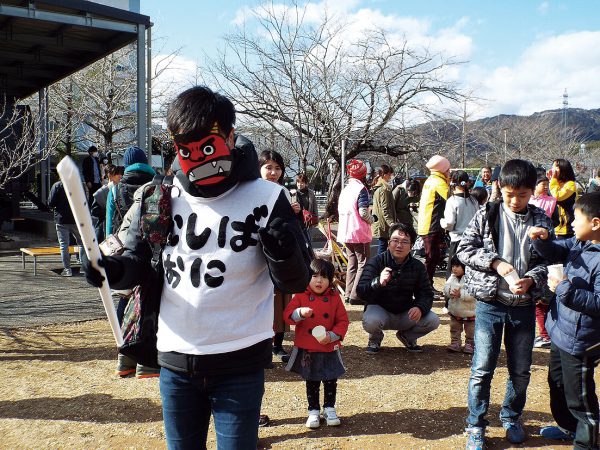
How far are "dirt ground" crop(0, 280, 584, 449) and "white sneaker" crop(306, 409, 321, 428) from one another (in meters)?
0.05

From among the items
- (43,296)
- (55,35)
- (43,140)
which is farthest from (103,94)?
(43,296)

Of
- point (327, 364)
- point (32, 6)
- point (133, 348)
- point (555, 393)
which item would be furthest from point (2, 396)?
point (32, 6)

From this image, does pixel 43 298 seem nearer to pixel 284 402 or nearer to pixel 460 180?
pixel 284 402

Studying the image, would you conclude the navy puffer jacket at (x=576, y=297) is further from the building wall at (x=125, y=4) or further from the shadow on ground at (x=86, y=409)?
the building wall at (x=125, y=4)

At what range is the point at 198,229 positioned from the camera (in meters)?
2.01

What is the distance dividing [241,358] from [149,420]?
2.26 metres

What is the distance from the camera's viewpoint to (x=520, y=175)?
328 centimetres

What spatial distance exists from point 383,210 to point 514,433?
5028 millimetres

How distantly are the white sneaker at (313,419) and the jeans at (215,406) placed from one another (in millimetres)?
1808

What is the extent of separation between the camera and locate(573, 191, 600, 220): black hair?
10.2ft

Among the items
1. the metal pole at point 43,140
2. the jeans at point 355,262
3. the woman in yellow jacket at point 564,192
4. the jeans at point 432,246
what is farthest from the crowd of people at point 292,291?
the metal pole at point 43,140

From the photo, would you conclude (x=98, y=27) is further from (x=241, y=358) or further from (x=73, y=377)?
(x=241, y=358)

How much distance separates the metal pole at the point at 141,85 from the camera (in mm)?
9531

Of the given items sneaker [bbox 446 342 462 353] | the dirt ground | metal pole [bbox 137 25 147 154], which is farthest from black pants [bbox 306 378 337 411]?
metal pole [bbox 137 25 147 154]
